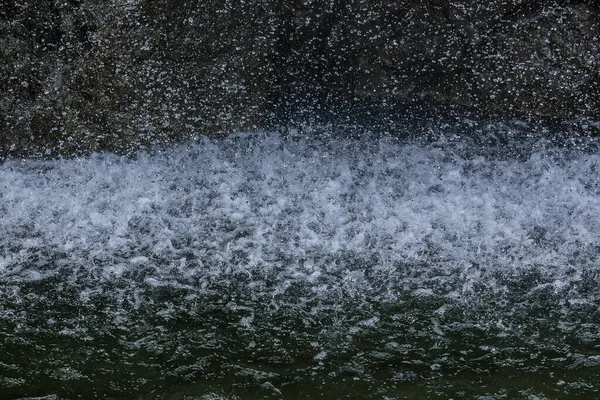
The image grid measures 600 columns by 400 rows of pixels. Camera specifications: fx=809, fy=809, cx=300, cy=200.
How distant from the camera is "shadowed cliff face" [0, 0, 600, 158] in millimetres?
4312

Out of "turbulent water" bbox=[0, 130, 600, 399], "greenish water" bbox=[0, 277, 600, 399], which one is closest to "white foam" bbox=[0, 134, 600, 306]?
"turbulent water" bbox=[0, 130, 600, 399]

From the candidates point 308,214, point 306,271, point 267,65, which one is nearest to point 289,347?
point 306,271

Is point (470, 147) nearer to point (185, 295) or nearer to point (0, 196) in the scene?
point (185, 295)

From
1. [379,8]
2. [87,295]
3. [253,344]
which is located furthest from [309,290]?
[379,8]

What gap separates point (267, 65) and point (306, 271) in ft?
4.28

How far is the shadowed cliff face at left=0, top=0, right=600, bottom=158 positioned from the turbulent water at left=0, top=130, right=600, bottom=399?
7.0 inches

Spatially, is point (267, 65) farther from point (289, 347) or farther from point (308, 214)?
point (289, 347)

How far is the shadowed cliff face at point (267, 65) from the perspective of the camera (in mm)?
4312

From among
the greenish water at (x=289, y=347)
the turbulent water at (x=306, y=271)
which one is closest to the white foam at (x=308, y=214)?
the turbulent water at (x=306, y=271)

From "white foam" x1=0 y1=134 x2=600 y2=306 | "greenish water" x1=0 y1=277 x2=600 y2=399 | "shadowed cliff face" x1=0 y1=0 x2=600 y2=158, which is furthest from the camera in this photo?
"shadowed cliff face" x1=0 y1=0 x2=600 y2=158

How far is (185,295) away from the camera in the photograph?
141 inches

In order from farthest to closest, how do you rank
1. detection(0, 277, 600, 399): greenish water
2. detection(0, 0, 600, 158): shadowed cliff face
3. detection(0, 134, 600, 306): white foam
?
detection(0, 0, 600, 158): shadowed cliff face
detection(0, 134, 600, 306): white foam
detection(0, 277, 600, 399): greenish water

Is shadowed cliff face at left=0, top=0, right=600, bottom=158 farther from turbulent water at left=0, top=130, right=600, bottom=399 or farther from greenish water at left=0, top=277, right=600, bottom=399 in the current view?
greenish water at left=0, top=277, right=600, bottom=399

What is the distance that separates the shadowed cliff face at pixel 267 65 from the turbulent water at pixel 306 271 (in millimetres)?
177
